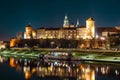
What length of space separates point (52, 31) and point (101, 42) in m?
34.3

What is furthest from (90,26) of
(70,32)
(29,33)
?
(29,33)

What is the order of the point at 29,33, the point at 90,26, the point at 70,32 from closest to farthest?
the point at 90,26 → the point at 70,32 → the point at 29,33

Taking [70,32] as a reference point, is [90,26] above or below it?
above

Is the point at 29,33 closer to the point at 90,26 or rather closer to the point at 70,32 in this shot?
the point at 70,32

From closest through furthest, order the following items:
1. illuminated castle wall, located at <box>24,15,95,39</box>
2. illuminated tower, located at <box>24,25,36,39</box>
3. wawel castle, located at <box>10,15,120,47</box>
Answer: wawel castle, located at <box>10,15,120,47</box> → illuminated castle wall, located at <box>24,15,95,39</box> → illuminated tower, located at <box>24,25,36,39</box>

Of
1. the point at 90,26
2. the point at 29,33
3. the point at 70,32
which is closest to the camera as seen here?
the point at 90,26

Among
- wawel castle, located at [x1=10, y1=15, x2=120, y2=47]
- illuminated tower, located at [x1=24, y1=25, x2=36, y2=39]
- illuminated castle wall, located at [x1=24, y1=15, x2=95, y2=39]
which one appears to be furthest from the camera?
illuminated tower, located at [x1=24, y1=25, x2=36, y2=39]

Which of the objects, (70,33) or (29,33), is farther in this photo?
(29,33)

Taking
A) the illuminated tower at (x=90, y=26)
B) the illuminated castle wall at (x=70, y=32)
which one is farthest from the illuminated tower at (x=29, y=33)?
the illuminated tower at (x=90, y=26)

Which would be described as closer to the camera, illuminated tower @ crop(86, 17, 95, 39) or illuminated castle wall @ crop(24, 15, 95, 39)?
illuminated tower @ crop(86, 17, 95, 39)

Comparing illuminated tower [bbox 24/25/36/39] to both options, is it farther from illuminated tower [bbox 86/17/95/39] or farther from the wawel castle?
illuminated tower [bbox 86/17/95/39]

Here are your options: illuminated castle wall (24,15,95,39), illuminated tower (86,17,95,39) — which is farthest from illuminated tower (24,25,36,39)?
illuminated tower (86,17,95,39)

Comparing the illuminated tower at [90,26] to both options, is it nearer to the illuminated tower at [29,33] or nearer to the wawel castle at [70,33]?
the wawel castle at [70,33]

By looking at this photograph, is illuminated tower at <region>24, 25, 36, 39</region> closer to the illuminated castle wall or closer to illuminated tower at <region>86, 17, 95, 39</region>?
the illuminated castle wall
